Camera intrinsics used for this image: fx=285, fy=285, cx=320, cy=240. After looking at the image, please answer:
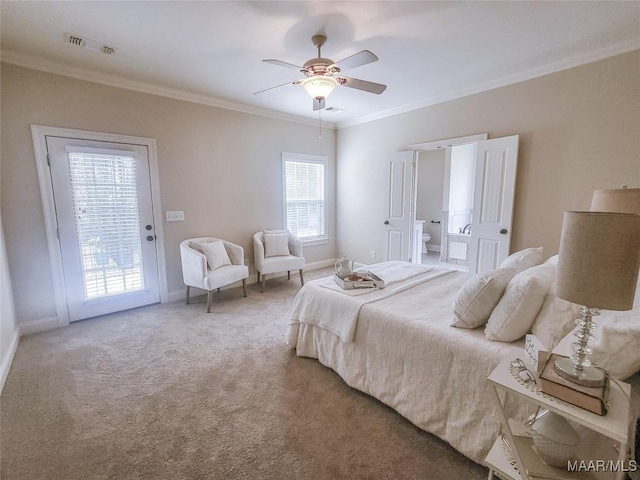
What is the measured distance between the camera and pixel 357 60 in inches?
88.7

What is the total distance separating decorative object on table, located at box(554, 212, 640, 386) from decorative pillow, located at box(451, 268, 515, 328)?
631 millimetres

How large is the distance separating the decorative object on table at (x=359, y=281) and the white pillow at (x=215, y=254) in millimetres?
2080

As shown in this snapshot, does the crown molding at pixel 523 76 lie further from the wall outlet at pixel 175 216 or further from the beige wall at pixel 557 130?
the wall outlet at pixel 175 216

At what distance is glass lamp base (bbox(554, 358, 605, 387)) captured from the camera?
3.35ft

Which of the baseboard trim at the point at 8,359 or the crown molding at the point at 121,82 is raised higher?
the crown molding at the point at 121,82

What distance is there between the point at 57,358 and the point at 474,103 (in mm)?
5430

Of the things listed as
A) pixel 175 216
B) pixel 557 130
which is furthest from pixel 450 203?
pixel 175 216

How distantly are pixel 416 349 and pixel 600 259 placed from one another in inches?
41.7

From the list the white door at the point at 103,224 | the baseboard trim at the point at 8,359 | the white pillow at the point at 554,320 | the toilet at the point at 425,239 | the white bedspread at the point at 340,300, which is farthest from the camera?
the toilet at the point at 425,239

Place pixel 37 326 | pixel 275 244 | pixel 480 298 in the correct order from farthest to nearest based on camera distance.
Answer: pixel 275 244 < pixel 37 326 < pixel 480 298

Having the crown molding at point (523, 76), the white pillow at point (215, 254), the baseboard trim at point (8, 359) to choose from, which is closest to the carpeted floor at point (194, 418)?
the baseboard trim at point (8, 359)

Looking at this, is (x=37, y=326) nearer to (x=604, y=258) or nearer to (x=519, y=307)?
(x=519, y=307)

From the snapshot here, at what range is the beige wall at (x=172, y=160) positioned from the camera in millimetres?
2906

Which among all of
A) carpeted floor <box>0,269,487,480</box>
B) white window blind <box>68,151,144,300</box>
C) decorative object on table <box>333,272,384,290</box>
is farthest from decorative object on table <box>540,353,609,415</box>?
white window blind <box>68,151,144,300</box>
